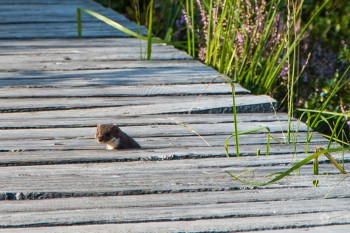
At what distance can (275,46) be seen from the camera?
16.6 ft

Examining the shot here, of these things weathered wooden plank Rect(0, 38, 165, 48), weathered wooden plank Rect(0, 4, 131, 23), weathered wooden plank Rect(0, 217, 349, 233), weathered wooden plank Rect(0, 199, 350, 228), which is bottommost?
weathered wooden plank Rect(0, 4, 131, 23)

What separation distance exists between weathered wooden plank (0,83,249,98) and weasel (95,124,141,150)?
2.80 ft

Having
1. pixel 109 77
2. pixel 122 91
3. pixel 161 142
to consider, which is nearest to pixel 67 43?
pixel 109 77

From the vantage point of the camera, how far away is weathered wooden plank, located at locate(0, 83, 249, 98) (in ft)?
13.8

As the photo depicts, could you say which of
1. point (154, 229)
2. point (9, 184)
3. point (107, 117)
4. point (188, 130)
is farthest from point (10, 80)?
point (154, 229)

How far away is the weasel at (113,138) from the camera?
328 centimetres

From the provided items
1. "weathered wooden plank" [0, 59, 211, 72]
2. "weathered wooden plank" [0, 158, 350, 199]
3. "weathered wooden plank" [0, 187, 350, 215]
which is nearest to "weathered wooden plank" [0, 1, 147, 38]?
"weathered wooden plank" [0, 59, 211, 72]

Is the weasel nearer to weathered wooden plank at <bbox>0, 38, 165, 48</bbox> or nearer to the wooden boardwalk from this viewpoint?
the wooden boardwalk

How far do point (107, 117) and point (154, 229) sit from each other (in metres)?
1.40

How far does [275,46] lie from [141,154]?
1.97 metres

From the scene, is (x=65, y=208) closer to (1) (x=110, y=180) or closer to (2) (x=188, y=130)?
(1) (x=110, y=180)

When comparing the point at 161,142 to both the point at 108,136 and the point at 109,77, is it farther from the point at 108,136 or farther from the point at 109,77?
the point at 109,77

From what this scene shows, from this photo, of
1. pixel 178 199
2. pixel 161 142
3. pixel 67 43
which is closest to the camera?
pixel 178 199

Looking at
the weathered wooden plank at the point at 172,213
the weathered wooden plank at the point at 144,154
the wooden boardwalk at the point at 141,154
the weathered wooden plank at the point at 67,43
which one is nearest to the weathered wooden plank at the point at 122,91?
the wooden boardwalk at the point at 141,154
